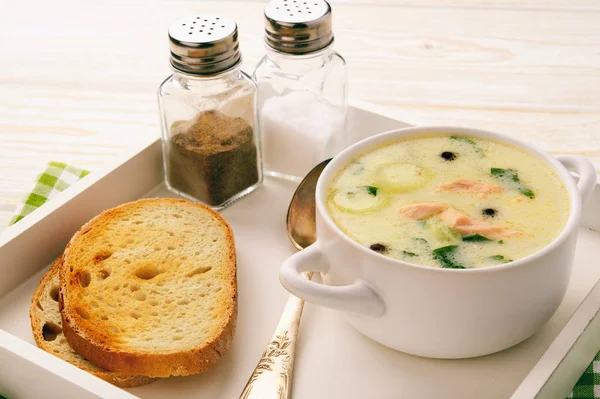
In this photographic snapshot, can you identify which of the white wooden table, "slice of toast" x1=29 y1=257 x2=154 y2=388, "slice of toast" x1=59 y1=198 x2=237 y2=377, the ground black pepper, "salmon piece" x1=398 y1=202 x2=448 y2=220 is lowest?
the white wooden table

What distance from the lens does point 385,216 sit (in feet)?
4.91

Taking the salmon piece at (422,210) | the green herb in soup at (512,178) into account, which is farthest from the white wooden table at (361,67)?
the salmon piece at (422,210)

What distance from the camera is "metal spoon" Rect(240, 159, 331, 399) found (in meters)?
1.45

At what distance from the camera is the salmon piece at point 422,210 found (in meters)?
1.48

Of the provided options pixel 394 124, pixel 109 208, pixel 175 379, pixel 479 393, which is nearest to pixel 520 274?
pixel 479 393

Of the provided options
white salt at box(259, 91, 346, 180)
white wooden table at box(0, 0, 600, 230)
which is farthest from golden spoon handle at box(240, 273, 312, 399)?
white wooden table at box(0, 0, 600, 230)

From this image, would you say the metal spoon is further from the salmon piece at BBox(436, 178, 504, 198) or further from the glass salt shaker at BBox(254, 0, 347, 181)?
the salmon piece at BBox(436, 178, 504, 198)

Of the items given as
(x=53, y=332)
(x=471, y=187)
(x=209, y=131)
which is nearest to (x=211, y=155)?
(x=209, y=131)

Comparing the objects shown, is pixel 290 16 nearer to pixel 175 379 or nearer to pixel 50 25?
pixel 175 379

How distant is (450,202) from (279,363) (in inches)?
16.1

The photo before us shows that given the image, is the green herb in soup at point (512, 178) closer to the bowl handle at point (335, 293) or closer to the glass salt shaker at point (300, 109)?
the bowl handle at point (335, 293)

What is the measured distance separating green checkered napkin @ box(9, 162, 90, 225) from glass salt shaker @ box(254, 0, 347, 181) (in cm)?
55

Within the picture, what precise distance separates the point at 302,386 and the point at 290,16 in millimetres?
823

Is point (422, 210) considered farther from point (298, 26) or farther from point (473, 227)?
point (298, 26)
